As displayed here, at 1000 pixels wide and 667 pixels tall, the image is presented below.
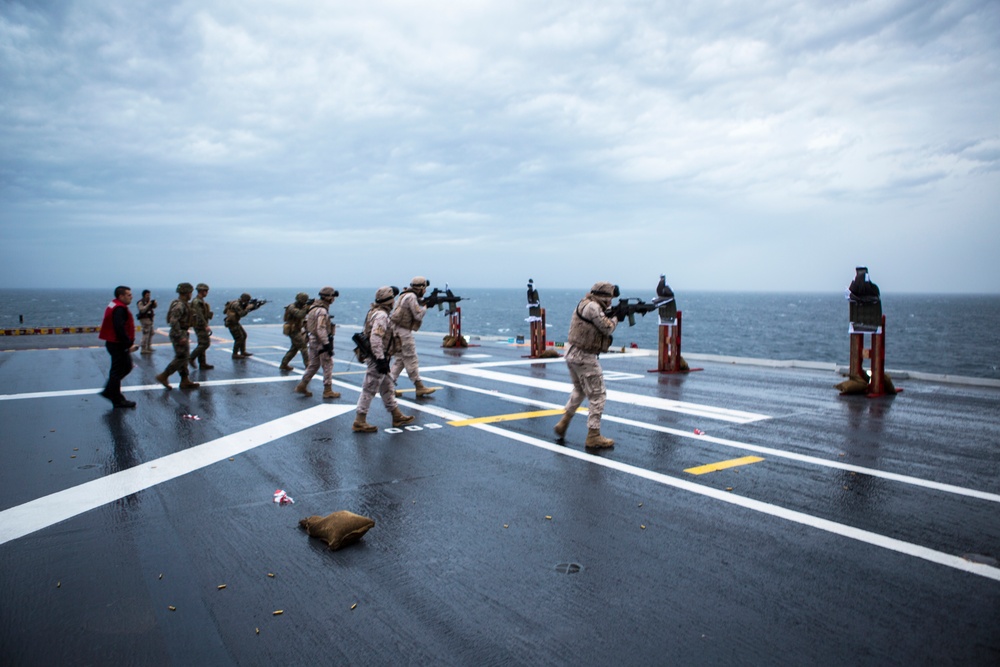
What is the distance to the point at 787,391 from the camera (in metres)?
12.5

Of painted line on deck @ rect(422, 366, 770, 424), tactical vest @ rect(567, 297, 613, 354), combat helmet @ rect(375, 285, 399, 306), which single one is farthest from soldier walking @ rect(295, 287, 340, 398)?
tactical vest @ rect(567, 297, 613, 354)

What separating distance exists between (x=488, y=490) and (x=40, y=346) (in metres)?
24.3

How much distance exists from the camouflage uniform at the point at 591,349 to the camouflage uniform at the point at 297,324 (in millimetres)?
8995

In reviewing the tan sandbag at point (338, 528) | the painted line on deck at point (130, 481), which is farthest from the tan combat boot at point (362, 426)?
the tan sandbag at point (338, 528)

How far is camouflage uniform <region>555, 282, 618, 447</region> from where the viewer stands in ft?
26.2

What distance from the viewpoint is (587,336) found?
Result: 8.08 m

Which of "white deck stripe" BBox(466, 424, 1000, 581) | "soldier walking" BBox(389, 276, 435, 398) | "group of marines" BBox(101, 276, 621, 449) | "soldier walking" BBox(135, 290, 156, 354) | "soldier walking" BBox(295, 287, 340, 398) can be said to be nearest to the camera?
"white deck stripe" BBox(466, 424, 1000, 581)

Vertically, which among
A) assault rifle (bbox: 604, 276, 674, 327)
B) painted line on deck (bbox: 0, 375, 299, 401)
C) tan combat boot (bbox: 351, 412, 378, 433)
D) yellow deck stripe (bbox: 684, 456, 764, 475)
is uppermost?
assault rifle (bbox: 604, 276, 674, 327)

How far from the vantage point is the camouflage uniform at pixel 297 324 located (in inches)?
616

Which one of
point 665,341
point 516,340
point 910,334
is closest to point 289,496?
point 665,341

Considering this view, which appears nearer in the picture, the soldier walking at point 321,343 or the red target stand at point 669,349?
the soldier walking at point 321,343

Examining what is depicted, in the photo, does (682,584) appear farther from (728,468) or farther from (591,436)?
(591,436)

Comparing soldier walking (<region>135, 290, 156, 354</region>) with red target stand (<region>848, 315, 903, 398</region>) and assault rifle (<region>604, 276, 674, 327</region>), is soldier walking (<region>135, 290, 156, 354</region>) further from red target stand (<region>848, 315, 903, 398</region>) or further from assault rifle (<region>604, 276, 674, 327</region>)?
red target stand (<region>848, 315, 903, 398</region>)

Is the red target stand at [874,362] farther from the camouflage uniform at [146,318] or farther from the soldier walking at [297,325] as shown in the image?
the camouflage uniform at [146,318]
